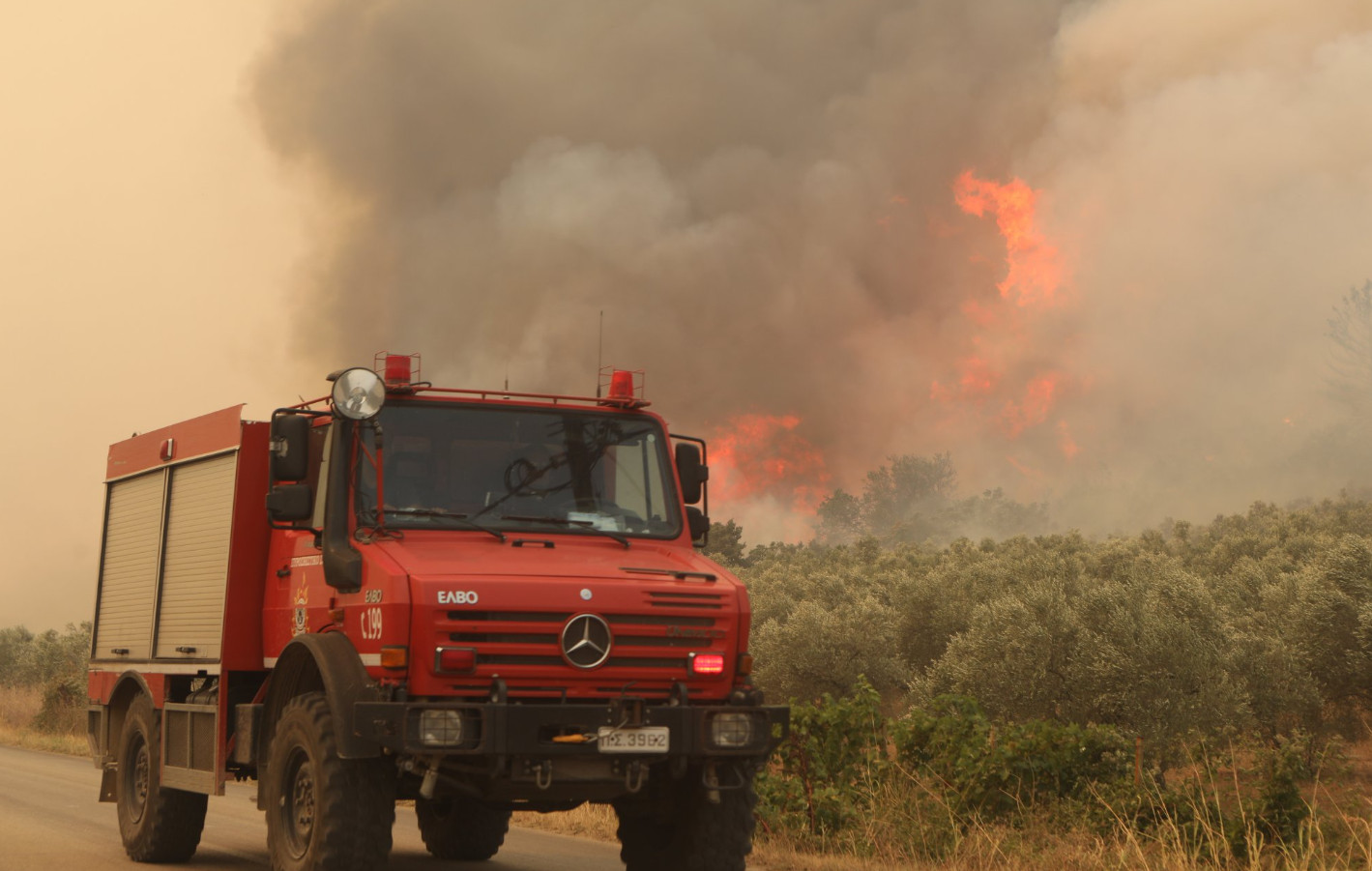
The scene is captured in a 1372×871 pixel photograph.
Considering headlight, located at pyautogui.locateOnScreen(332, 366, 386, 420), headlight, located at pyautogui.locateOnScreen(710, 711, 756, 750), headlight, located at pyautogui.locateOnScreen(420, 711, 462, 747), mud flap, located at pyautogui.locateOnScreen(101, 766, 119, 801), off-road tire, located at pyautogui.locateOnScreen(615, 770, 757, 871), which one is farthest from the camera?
mud flap, located at pyautogui.locateOnScreen(101, 766, 119, 801)

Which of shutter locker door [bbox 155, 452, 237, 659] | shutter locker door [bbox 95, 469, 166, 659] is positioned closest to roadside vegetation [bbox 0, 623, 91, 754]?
shutter locker door [bbox 95, 469, 166, 659]

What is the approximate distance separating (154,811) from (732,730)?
5.46 m

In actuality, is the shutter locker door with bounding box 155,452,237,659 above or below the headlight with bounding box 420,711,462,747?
above

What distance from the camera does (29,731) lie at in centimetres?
3028

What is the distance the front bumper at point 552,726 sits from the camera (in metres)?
7.59

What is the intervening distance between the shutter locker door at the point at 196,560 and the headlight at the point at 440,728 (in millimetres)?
3080

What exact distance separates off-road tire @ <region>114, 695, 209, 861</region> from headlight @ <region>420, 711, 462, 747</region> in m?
4.46

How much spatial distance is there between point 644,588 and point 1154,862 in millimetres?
4288

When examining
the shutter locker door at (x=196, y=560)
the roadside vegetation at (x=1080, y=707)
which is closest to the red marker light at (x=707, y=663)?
the roadside vegetation at (x=1080, y=707)

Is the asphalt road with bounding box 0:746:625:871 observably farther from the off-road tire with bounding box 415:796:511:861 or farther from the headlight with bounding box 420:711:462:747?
the headlight with bounding box 420:711:462:747

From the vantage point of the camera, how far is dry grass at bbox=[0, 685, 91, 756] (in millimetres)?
25766

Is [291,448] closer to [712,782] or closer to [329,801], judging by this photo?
[329,801]

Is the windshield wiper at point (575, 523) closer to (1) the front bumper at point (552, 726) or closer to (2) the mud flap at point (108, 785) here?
(1) the front bumper at point (552, 726)

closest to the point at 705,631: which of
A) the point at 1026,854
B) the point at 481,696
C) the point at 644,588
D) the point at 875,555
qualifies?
the point at 644,588
